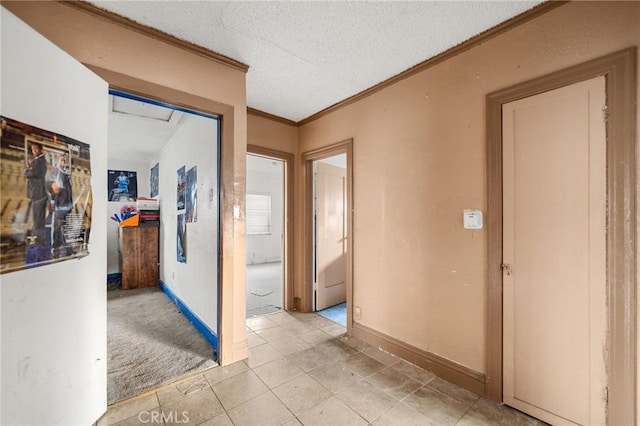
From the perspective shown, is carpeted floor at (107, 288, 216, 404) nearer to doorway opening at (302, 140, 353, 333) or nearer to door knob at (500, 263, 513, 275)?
doorway opening at (302, 140, 353, 333)

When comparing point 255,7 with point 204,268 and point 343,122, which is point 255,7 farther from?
point 204,268

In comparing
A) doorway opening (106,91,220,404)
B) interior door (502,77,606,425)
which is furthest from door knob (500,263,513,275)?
doorway opening (106,91,220,404)

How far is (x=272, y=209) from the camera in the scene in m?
7.66

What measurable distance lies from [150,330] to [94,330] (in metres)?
1.63

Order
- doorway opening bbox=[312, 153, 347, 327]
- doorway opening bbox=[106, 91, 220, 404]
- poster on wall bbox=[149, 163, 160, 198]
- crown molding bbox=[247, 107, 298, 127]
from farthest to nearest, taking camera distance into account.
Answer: poster on wall bbox=[149, 163, 160, 198]
doorway opening bbox=[312, 153, 347, 327]
crown molding bbox=[247, 107, 298, 127]
doorway opening bbox=[106, 91, 220, 404]

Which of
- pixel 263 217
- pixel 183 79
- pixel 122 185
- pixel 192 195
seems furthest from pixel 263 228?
pixel 183 79

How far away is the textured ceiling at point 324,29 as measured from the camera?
5.44 feet

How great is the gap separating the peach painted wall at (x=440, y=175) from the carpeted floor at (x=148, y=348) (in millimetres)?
1738

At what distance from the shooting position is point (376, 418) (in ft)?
5.44

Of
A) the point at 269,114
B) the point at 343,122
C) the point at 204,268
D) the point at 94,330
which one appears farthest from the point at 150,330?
the point at 343,122

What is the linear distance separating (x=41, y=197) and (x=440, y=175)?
2.49m

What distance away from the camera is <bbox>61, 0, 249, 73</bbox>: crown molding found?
5.43 ft

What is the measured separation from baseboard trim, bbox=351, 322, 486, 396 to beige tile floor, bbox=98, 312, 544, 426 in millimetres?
58

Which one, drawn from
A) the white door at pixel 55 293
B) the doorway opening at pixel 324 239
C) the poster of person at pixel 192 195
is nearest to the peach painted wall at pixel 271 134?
the doorway opening at pixel 324 239
